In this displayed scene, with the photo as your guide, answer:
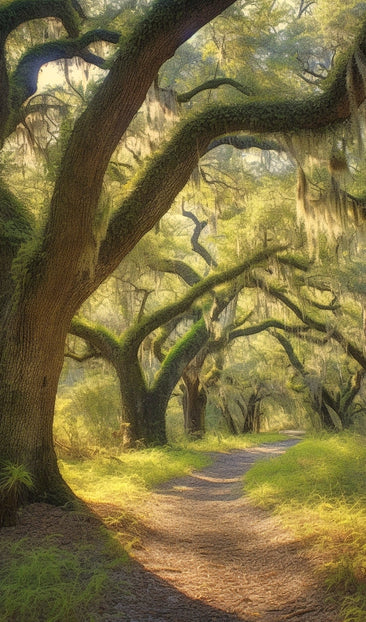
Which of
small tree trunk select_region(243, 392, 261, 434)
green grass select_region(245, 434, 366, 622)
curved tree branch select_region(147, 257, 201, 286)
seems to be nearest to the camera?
green grass select_region(245, 434, 366, 622)

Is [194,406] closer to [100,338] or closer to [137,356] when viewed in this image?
[137,356]

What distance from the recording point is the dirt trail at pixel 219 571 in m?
3.26

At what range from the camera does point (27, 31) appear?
25.0 feet

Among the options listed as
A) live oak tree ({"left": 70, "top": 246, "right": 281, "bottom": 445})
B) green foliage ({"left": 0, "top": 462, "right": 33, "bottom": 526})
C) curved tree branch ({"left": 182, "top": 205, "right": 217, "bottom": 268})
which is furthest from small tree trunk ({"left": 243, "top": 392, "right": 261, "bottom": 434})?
green foliage ({"left": 0, "top": 462, "right": 33, "bottom": 526})

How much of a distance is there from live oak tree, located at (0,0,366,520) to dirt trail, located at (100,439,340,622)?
1422 millimetres

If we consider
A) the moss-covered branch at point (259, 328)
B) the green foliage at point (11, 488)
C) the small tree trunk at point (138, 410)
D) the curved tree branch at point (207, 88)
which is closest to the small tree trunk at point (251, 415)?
the moss-covered branch at point (259, 328)

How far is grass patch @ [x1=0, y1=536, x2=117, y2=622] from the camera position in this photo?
2.77 m

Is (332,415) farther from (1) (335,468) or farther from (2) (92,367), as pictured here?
(1) (335,468)

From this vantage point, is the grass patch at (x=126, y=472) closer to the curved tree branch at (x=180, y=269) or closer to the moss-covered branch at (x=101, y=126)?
the moss-covered branch at (x=101, y=126)

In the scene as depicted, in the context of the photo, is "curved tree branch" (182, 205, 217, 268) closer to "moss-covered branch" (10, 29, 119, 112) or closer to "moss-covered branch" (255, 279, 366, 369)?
"moss-covered branch" (255, 279, 366, 369)

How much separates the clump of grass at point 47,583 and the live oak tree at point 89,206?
3.17ft

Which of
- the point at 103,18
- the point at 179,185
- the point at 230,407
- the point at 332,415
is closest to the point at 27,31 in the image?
the point at 103,18

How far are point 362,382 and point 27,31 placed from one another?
15456 mm

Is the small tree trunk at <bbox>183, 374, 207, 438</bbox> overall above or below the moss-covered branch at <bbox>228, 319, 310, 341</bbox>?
below
